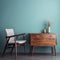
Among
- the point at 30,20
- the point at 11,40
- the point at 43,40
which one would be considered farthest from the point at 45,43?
the point at 11,40

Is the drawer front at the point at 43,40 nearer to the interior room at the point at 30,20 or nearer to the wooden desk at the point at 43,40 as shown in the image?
the wooden desk at the point at 43,40

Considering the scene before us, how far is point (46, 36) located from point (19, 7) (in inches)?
56.3

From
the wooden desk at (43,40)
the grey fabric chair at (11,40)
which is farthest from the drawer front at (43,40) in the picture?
the grey fabric chair at (11,40)

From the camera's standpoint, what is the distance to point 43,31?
691cm

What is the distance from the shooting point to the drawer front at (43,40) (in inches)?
255

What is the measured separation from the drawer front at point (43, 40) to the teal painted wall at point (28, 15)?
1.47 feet

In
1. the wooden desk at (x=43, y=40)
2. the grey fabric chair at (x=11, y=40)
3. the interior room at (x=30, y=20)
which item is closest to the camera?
the grey fabric chair at (x=11, y=40)

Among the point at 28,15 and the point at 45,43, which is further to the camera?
the point at 28,15

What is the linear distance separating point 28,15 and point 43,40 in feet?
3.56

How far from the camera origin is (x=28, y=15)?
22.8 feet

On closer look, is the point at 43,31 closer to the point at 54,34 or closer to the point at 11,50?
the point at 54,34

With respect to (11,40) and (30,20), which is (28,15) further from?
(11,40)

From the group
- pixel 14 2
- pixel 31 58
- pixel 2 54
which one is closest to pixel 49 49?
pixel 31 58

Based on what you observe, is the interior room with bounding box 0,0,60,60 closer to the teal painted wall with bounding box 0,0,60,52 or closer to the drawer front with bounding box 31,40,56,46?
the teal painted wall with bounding box 0,0,60,52
